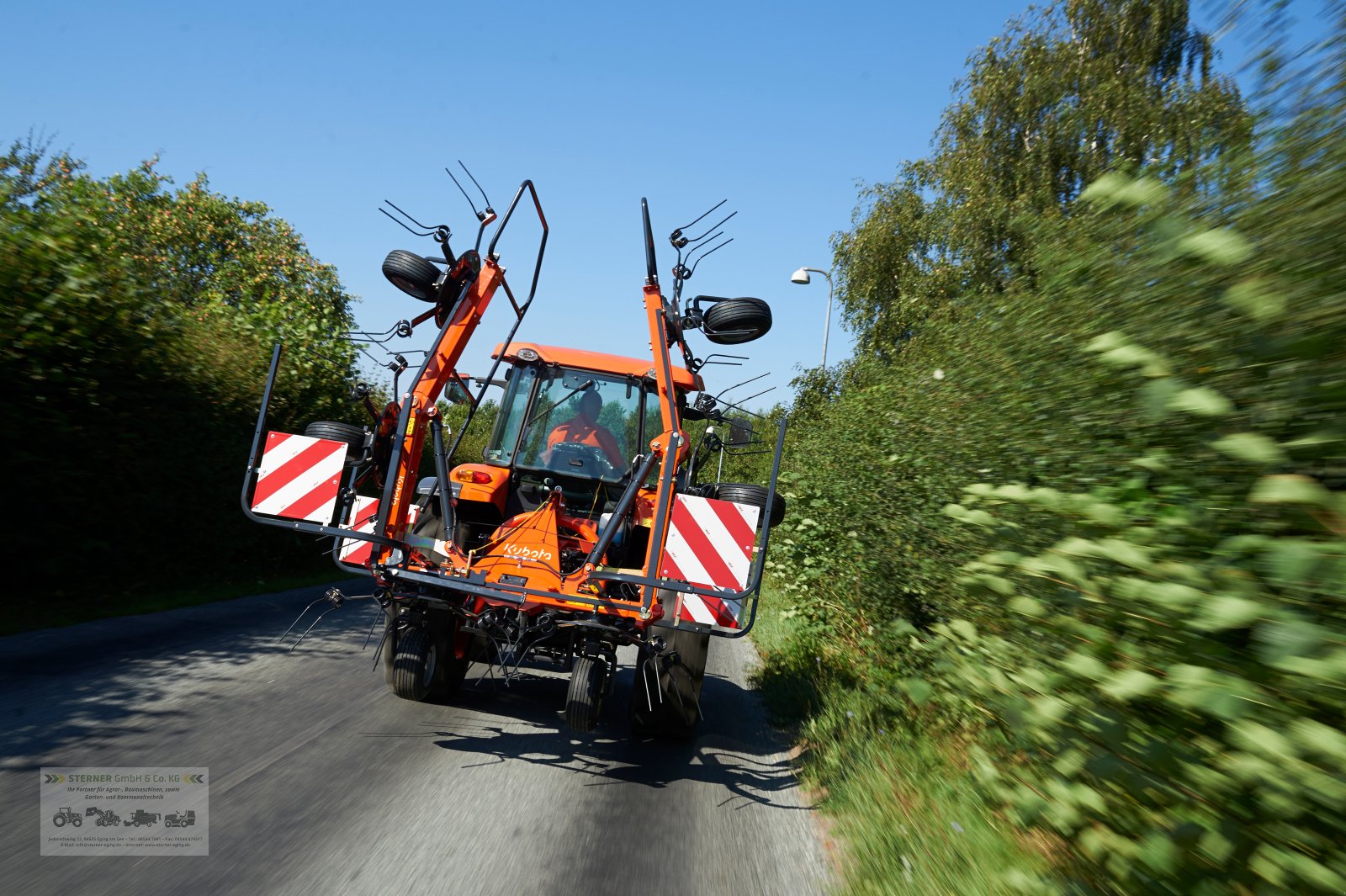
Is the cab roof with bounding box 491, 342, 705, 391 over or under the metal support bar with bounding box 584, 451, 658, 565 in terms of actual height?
over

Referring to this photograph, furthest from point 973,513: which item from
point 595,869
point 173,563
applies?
point 173,563

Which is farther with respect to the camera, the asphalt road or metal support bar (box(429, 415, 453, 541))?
metal support bar (box(429, 415, 453, 541))

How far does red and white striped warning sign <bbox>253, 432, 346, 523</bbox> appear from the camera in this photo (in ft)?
18.4

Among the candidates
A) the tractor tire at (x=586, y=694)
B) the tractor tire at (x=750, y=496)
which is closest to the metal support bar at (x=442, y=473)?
the tractor tire at (x=586, y=694)

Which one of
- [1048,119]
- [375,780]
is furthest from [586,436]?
[1048,119]

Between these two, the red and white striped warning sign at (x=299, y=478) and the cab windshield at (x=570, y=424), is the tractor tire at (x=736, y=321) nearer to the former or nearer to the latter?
the cab windshield at (x=570, y=424)

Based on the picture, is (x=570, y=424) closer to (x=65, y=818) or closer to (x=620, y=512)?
(x=620, y=512)

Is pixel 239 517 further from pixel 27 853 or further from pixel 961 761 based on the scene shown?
pixel 961 761

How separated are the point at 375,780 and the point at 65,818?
148 cm

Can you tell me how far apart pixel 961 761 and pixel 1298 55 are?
163 inches

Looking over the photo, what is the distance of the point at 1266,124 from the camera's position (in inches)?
92.7

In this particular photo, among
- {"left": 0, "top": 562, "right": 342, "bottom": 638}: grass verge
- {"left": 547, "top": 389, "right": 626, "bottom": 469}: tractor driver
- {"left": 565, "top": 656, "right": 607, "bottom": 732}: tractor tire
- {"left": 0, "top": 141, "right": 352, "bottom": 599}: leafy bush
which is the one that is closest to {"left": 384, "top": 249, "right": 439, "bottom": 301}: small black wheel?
{"left": 547, "top": 389, "right": 626, "bottom": 469}: tractor driver

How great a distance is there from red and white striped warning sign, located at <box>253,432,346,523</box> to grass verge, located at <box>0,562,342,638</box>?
3.12 meters

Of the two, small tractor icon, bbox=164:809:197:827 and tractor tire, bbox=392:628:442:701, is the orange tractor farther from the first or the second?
small tractor icon, bbox=164:809:197:827
